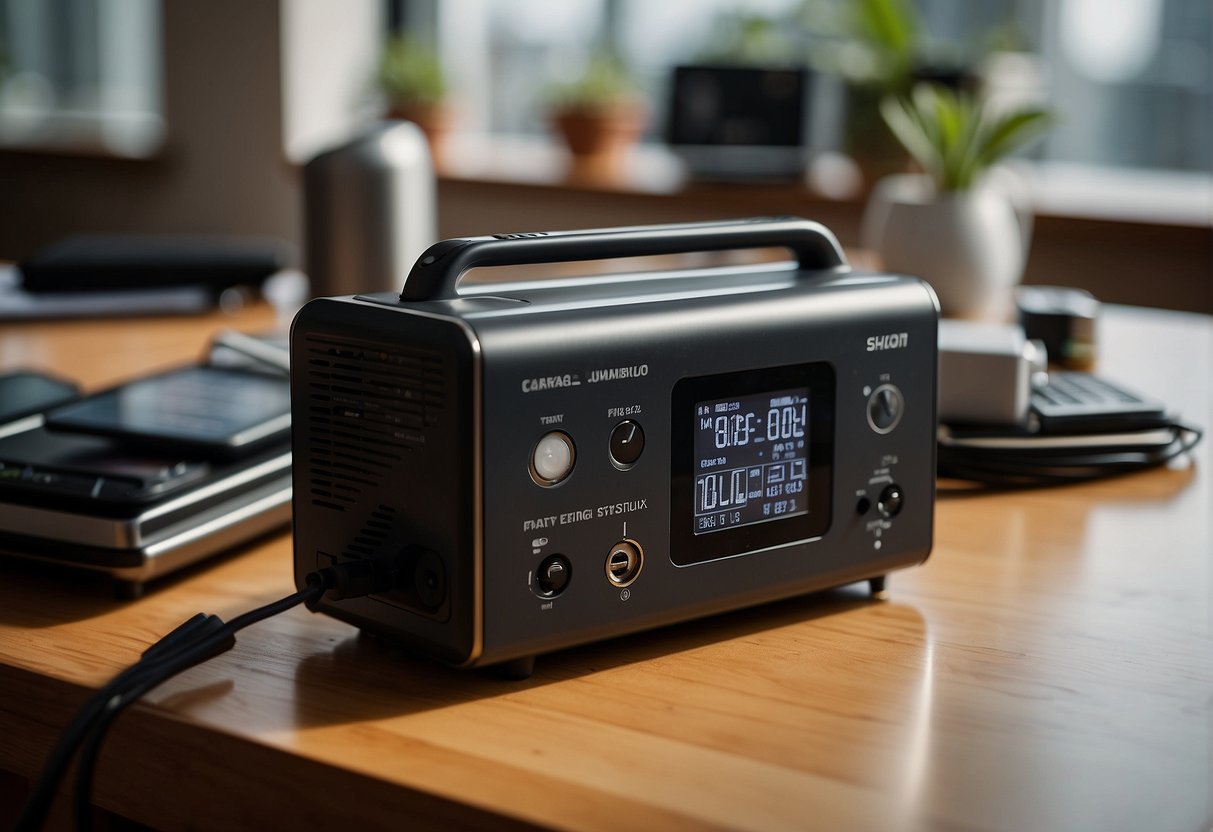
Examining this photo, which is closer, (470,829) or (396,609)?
(470,829)

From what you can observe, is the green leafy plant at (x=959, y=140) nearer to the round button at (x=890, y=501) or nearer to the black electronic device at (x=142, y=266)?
the black electronic device at (x=142, y=266)

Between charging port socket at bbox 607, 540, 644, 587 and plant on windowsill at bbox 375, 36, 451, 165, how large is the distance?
2.59m

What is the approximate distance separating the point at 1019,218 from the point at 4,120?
344 cm

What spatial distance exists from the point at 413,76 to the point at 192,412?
7.75 feet

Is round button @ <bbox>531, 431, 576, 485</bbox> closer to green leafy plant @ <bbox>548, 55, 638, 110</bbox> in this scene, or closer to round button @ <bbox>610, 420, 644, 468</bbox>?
round button @ <bbox>610, 420, 644, 468</bbox>

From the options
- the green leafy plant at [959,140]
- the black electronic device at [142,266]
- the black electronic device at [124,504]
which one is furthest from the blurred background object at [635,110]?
the black electronic device at [124,504]

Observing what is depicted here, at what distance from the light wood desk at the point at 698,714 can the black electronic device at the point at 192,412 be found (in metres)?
0.07

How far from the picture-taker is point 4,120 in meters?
4.06

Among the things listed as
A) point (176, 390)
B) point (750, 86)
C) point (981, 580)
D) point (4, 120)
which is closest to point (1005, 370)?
point (981, 580)

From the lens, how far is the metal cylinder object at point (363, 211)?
1263 mm

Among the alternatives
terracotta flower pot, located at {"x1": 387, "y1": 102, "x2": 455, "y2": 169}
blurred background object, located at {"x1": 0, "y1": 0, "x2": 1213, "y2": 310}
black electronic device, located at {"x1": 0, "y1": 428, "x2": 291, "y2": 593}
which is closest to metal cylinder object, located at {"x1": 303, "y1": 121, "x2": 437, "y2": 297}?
black electronic device, located at {"x1": 0, "y1": 428, "x2": 291, "y2": 593}

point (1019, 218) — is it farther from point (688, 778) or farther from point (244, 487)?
point (688, 778)

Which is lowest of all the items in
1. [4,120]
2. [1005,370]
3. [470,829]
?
[470,829]

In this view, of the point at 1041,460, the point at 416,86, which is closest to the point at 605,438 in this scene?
the point at 1041,460
